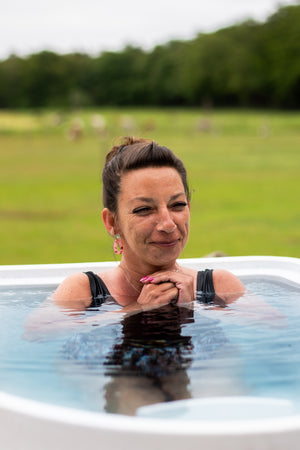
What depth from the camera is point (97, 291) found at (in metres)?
2.89

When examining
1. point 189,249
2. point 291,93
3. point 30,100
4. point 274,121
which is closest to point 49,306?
point 189,249

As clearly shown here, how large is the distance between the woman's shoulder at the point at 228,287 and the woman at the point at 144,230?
4cm

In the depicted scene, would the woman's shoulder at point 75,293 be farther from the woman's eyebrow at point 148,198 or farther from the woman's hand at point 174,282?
the woman's eyebrow at point 148,198

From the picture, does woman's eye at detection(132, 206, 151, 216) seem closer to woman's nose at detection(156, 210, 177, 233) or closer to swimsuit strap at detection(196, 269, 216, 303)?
woman's nose at detection(156, 210, 177, 233)

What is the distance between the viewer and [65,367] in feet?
7.22

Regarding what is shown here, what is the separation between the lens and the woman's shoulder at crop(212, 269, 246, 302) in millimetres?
2947

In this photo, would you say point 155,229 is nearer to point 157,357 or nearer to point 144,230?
point 144,230

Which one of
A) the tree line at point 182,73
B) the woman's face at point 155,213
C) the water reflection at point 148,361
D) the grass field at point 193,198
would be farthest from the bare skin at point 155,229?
the tree line at point 182,73

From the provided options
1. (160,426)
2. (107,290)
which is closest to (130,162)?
(107,290)

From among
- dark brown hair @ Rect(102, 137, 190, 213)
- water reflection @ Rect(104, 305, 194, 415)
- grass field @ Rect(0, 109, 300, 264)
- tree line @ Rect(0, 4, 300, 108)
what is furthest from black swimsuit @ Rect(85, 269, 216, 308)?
tree line @ Rect(0, 4, 300, 108)

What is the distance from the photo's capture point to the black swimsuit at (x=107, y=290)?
9.48 feet

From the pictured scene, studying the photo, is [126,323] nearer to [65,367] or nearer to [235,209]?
[65,367]

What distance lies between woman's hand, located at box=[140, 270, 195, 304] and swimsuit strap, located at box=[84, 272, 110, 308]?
0.87ft

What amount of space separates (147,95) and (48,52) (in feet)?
34.2
